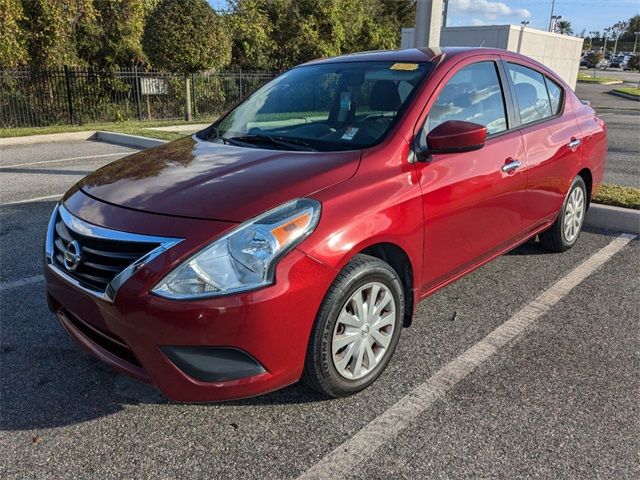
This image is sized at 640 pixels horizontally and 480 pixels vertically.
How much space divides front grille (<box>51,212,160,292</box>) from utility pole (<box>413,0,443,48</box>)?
18.3 ft

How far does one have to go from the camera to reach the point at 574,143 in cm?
448

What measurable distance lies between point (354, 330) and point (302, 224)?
2.01ft

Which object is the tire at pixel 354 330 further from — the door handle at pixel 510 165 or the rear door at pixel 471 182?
the door handle at pixel 510 165

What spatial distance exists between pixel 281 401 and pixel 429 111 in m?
1.79

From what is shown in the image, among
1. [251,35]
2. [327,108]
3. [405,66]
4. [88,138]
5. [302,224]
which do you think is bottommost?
[88,138]

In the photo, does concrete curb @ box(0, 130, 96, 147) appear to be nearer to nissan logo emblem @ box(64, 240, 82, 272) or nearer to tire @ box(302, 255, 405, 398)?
nissan logo emblem @ box(64, 240, 82, 272)

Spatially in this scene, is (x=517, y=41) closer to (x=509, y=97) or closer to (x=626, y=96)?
(x=626, y=96)

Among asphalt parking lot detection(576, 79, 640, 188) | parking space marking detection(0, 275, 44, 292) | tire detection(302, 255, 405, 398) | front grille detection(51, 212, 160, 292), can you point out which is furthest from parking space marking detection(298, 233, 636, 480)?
asphalt parking lot detection(576, 79, 640, 188)

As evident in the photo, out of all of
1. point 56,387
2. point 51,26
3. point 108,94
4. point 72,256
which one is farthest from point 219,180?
point 108,94

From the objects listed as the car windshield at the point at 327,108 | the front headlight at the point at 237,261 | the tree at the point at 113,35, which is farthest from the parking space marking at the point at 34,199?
the tree at the point at 113,35

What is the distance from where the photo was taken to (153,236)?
A: 7.64ft

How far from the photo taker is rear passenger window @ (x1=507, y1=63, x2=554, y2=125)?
157 inches

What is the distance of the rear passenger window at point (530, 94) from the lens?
13.1 feet

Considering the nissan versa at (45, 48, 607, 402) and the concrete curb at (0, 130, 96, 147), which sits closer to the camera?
the nissan versa at (45, 48, 607, 402)
